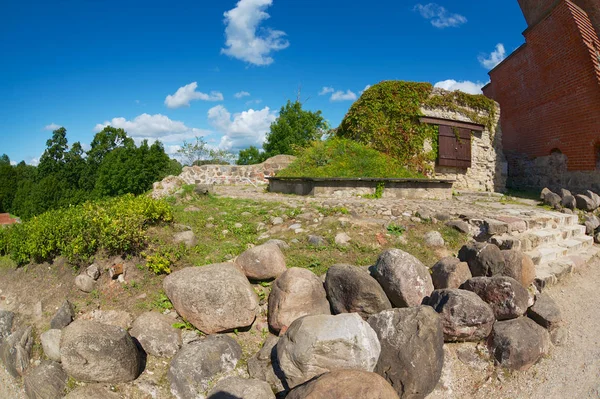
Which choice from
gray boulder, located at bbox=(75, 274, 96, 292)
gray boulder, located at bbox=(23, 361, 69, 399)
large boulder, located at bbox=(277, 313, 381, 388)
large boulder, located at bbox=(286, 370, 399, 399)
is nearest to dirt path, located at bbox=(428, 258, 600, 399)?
large boulder, located at bbox=(277, 313, 381, 388)

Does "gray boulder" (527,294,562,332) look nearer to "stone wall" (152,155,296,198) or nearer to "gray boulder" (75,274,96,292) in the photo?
"gray boulder" (75,274,96,292)

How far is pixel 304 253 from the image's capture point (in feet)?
17.8

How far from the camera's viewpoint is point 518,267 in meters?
4.82

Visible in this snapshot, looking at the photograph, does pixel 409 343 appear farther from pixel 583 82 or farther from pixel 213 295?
pixel 583 82

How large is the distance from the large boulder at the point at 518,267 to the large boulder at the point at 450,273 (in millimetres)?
506

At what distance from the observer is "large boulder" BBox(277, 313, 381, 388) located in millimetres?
3172

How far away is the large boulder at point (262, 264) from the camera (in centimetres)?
458

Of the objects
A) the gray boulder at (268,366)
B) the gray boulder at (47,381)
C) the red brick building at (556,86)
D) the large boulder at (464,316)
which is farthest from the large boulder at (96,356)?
the red brick building at (556,86)

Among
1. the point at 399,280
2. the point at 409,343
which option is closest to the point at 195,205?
the point at 399,280

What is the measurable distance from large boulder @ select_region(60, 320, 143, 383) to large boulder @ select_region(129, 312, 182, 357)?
0.90ft

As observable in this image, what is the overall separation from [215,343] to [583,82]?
43.5ft

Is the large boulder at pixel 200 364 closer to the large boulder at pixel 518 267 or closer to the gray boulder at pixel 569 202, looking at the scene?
the large boulder at pixel 518 267

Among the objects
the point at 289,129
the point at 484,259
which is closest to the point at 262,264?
the point at 484,259

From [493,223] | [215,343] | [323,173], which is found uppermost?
[323,173]
